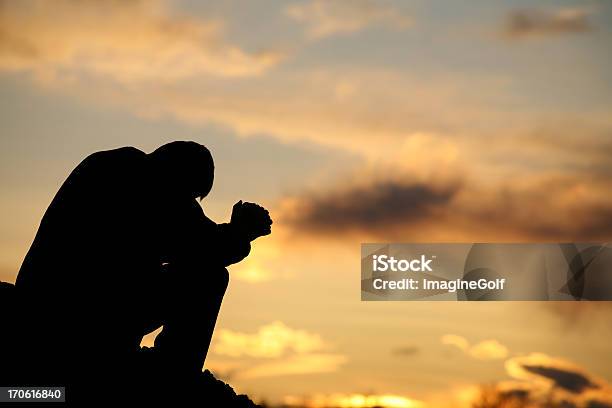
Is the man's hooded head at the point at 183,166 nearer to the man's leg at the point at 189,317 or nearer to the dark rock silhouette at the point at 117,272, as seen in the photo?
the dark rock silhouette at the point at 117,272

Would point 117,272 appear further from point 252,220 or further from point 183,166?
point 252,220

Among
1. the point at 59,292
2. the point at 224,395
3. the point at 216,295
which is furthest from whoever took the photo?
the point at 224,395

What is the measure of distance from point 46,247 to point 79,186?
26.5 inches

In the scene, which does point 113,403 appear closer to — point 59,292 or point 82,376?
point 82,376

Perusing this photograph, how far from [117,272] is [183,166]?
1241 mm

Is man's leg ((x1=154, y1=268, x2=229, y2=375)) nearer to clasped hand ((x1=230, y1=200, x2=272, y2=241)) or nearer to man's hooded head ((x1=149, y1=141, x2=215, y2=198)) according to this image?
clasped hand ((x1=230, y1=200, x2=272, y2=241))

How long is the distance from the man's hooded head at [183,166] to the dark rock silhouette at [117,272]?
0.03 ft

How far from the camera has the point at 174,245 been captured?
996 cm

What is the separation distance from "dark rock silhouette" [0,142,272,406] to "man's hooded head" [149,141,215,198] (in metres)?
0.01

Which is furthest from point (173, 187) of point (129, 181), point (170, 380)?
point (170, 380)

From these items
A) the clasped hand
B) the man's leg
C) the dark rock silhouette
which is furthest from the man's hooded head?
the man's leg

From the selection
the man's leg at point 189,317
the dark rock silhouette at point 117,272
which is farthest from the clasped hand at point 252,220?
the man's leg at point 189,317

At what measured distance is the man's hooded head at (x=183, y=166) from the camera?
10023mm

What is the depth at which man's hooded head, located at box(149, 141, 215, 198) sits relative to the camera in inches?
395
